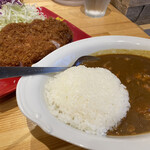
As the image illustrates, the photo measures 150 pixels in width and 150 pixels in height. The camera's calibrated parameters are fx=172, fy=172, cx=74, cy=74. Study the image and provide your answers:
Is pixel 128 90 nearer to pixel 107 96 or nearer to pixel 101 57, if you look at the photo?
pixel 107 96

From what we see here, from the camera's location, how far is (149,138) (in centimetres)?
91

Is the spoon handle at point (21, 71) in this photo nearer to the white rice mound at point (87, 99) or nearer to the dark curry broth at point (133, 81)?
the white rice mound at point (87, 99)

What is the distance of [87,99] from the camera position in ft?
3.70

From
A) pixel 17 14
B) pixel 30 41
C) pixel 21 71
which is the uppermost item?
pixel 21 71

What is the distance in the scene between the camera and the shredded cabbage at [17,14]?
2330mm

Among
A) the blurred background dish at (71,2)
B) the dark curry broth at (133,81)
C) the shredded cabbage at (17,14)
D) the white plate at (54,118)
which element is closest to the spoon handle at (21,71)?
the white plate at (54,118)

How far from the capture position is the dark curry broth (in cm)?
109

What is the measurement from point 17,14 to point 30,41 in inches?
37.5

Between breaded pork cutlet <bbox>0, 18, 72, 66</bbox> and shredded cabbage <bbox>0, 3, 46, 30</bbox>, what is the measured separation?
496mm

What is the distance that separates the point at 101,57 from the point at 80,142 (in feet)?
2.97

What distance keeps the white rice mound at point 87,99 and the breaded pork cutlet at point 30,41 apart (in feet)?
1.43

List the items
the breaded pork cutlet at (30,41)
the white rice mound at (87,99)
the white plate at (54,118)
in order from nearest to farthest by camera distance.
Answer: the white plate at (54,118), the white rice mound at (87,99), the breaded pork cutlet at (30,41)

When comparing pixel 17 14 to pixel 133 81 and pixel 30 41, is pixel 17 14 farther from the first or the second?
pixel 133 81

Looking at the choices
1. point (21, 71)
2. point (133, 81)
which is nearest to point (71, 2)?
point (133, 81)
